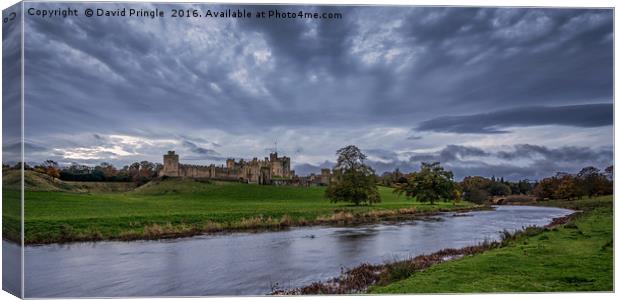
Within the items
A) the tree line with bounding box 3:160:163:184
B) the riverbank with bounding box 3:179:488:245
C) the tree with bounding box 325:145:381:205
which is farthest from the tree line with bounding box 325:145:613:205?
the tree line with bounding box 3:160:163:184

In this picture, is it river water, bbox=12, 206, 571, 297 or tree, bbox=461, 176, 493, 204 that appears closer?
river water, bbox=12, 206, 571, 297

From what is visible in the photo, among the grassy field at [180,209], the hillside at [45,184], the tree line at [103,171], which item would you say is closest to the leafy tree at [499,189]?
the grassy field at [180,209]

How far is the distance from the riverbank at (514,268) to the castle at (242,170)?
10.0 feet

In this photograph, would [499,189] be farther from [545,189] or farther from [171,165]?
[171,165]

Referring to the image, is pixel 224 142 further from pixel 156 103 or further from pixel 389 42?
pixel 389 42

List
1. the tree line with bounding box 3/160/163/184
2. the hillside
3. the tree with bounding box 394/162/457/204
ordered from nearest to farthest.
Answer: the hillside < the tree line with bounding box 3/160/163/184 < the tree with bounding box 394/162/457/204

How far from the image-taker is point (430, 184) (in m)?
14.0

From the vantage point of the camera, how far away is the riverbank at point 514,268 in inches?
463

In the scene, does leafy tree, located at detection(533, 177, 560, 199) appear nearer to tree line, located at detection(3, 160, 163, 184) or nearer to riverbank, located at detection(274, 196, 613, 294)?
riverbank, located at detection(274, 196, 613, 294)

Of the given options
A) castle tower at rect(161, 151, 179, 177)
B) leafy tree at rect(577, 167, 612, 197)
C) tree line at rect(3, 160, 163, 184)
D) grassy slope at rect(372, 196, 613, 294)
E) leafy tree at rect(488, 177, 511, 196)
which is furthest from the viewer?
leafy tree at rect(488, 177, 511, 196)

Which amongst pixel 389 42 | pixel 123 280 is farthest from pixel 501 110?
pixel 123 280

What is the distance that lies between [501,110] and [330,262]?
570cm

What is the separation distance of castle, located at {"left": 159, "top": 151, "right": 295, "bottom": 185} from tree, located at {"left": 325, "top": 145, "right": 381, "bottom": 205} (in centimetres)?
130

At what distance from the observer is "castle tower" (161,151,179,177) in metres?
12.7
